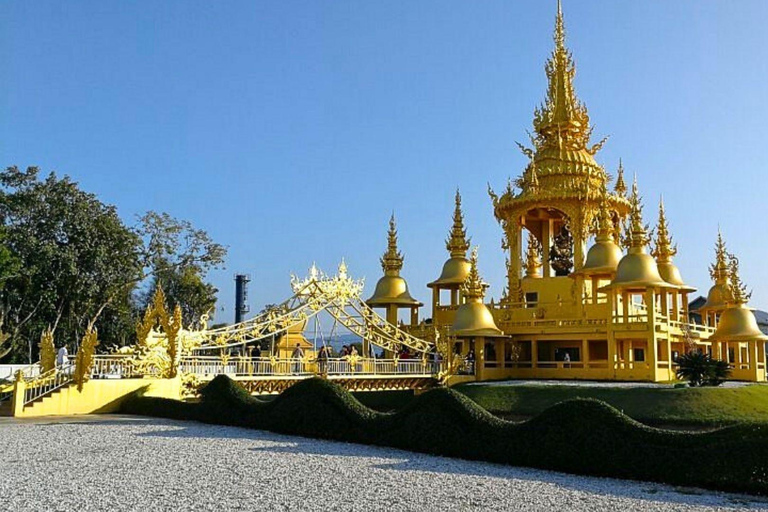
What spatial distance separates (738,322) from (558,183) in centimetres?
964

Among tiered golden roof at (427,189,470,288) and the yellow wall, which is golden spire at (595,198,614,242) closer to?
→ tiered golden roof at (427,189,470,288)

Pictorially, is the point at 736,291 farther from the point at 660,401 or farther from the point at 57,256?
the point at 57,256

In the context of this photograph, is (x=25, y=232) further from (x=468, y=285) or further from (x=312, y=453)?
(x=312, y=453)

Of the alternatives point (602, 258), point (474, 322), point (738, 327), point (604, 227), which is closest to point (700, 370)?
point (738, 327)

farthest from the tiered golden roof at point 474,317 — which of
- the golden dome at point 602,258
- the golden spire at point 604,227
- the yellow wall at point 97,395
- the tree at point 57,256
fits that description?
the tree at point 57,256

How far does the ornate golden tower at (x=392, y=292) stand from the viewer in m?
33.2

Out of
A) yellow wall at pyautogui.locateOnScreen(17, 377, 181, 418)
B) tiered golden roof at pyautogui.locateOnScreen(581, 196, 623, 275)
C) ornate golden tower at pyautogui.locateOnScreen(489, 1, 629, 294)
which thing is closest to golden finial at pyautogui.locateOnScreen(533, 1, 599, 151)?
ornate golden tower at pyautogui.locateOnScreen(489, 1, 629, 294)

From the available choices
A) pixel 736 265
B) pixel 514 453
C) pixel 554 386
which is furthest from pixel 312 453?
pixel 736 265

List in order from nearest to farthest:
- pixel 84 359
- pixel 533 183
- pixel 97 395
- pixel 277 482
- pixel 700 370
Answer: pixel 277 482 → pixel 84 359 → pixel 97 395 → pixel 700 370 → pixel 533 183

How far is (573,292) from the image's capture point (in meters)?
29.1

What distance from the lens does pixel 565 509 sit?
319 inches

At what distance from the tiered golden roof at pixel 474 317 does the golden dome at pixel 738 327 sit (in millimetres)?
8045

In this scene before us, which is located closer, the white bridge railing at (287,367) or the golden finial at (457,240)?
the white bridge railing at (287,367)

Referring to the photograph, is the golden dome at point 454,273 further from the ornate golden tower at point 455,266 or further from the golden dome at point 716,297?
the golden dome at point 716,297
